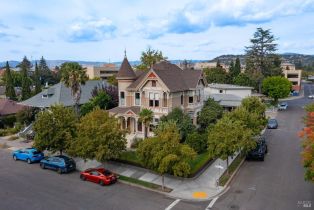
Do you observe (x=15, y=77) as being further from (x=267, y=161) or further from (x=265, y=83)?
(x=267, y=161)

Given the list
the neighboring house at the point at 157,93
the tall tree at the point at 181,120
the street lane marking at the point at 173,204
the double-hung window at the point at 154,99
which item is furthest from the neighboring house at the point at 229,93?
the street lane marking at the point at 173,204

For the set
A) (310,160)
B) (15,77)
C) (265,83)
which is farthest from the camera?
(15,77)

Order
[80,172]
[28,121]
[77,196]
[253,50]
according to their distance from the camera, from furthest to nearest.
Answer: [253,50]
[28,121]
[80,172]
[77,196]

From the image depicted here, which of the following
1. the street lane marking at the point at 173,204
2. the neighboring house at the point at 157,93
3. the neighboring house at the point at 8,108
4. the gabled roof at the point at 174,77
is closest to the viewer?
the street lane marking at the point at 173,204

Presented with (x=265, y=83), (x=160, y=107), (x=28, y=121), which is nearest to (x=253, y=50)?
(x=265, y=83)

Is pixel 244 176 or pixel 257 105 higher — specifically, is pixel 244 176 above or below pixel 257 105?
below

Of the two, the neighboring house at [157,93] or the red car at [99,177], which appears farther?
the neighboring house at [157,93]

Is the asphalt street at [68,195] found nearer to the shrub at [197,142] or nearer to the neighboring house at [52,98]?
the shrub at [197,142]
